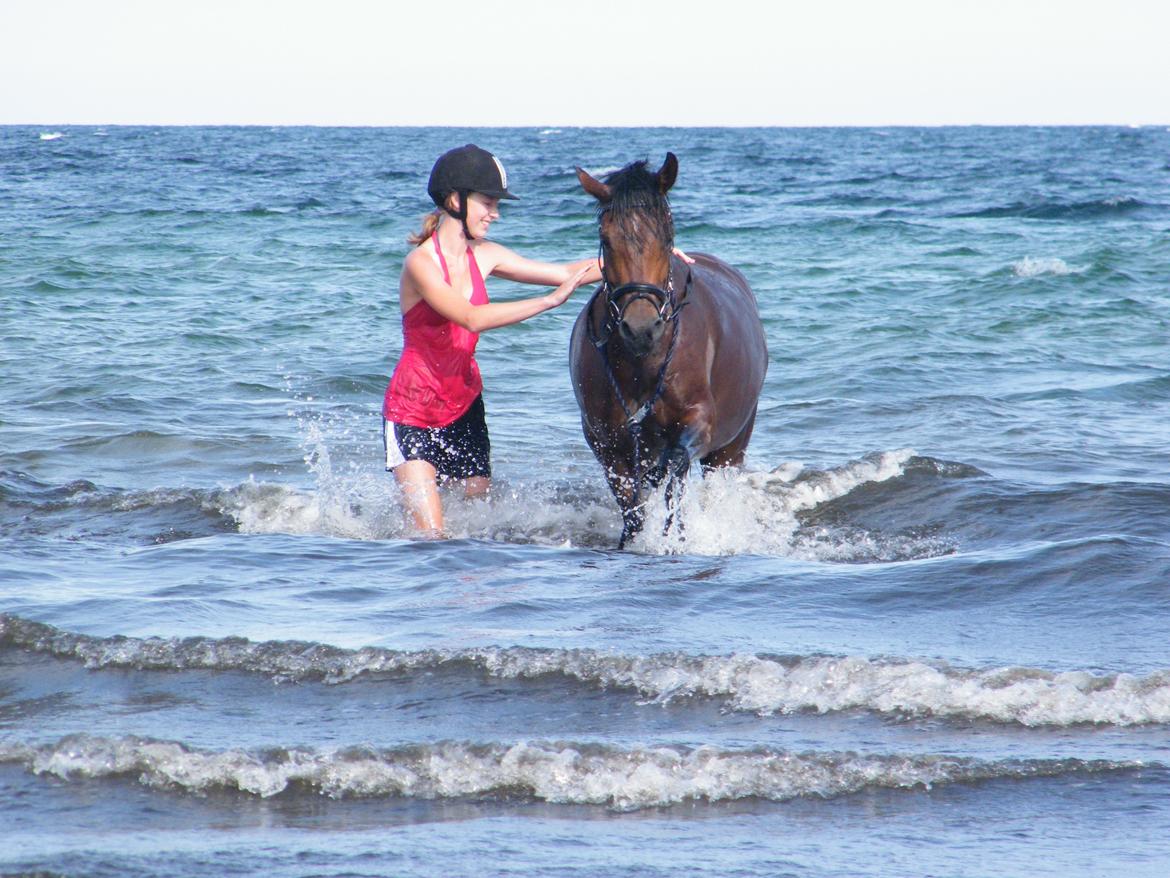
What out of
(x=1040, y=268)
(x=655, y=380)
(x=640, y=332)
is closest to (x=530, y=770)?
(x=640, y=332)

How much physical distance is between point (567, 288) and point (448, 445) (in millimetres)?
1096

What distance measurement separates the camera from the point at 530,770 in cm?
341

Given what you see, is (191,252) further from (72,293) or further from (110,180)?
(110,180)

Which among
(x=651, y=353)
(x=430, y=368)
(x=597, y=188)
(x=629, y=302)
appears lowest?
(x=430, y=368)

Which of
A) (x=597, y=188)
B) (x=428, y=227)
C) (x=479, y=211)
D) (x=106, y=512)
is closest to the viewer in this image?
(x=597, y=188)

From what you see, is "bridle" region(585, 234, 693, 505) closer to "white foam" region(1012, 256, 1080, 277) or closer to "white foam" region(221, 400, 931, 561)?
Result: "white foam" region(221, 400, 931, 561)

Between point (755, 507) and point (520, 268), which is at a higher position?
point (520, 268)

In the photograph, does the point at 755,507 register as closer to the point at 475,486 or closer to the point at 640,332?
the point at 475,486

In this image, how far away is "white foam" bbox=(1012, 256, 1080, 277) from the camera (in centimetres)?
1727

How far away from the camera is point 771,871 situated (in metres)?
2.88

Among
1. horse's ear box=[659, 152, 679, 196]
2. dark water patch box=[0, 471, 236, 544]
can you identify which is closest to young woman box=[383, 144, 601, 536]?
horse's ear box=[659, 152, 679, 196]

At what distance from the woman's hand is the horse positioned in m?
0.11

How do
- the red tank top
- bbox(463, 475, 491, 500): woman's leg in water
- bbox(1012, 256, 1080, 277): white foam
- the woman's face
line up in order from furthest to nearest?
bbox(1012, 256, 1080, 277): white foam
bbox(463, 475, 491, 500): woman's leg in water
the red tank top
the woman's face

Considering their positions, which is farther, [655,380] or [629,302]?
[655,380]
